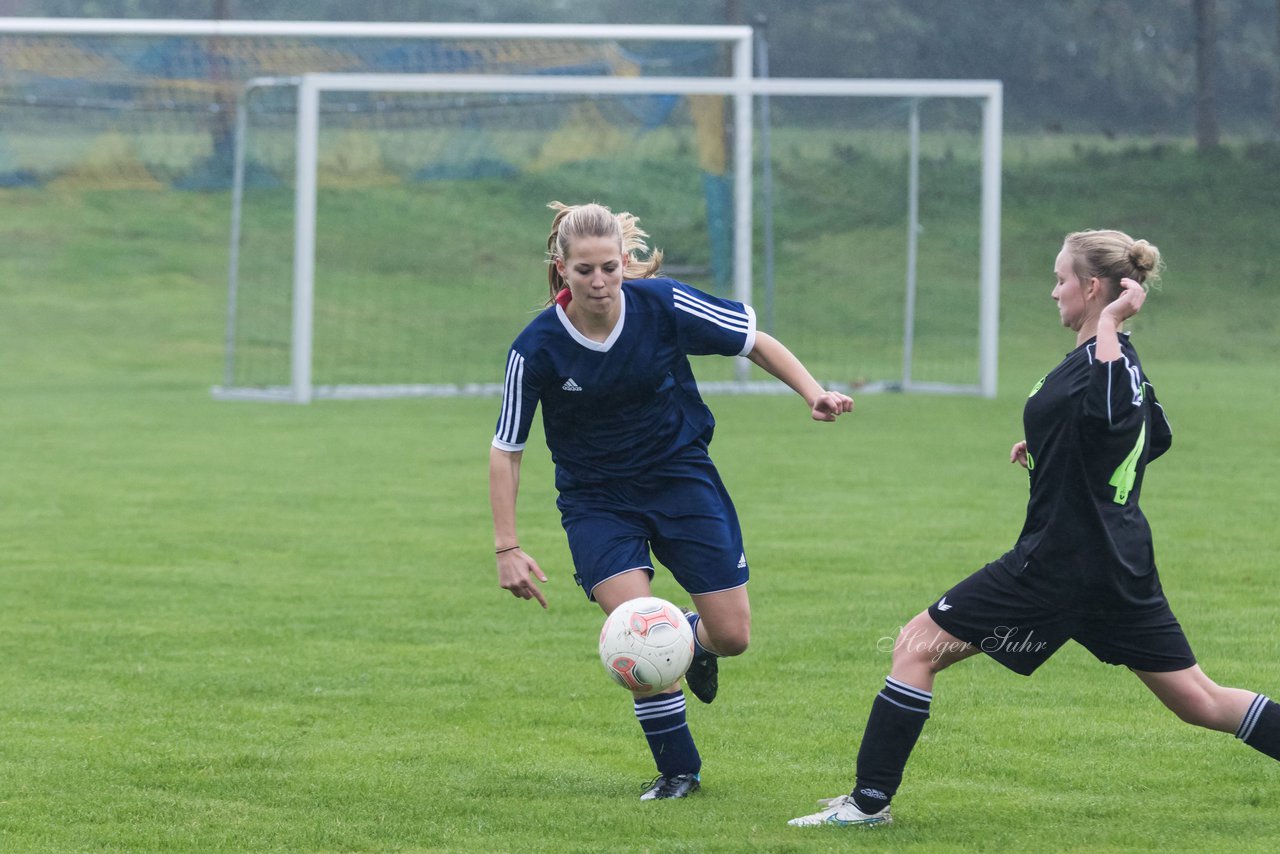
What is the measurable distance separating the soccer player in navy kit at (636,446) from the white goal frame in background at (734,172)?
492 inches

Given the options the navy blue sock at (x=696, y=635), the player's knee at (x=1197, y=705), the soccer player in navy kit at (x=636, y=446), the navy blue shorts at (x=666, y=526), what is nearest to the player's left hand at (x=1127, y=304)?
the soccer player in navy kit at (x=636, y=446)

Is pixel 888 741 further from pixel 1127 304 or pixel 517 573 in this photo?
pixel 1127 304

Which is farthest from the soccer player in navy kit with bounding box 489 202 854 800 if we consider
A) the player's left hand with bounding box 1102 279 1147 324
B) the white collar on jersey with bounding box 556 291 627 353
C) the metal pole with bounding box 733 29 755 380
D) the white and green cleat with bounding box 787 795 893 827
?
the metal pole with bounding box 733 29 755 380

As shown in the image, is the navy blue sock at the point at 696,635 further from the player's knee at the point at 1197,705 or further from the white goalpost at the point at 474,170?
the white goalpost at the point at 474,170

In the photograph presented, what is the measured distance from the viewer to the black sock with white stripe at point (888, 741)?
4.56 metres

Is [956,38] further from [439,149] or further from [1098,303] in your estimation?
[1098,303]

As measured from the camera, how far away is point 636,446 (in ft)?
16.8

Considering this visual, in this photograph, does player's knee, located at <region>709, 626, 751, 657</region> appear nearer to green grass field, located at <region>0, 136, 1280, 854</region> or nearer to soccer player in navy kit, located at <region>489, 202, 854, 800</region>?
soccer player in navy kit, located at <region>489, 202, 854, 800</region>

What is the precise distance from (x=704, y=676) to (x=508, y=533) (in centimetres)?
91

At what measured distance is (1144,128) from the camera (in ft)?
115

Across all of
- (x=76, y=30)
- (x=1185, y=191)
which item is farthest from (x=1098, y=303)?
(x=1185, y=191)

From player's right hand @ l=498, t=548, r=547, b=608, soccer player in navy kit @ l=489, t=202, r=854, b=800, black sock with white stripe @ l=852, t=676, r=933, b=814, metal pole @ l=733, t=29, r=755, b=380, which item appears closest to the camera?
black sock with white stripe @ l=852, t=676, r=933, b=814

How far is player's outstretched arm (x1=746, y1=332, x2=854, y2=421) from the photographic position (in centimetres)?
482

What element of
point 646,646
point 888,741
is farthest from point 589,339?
point 888,741
